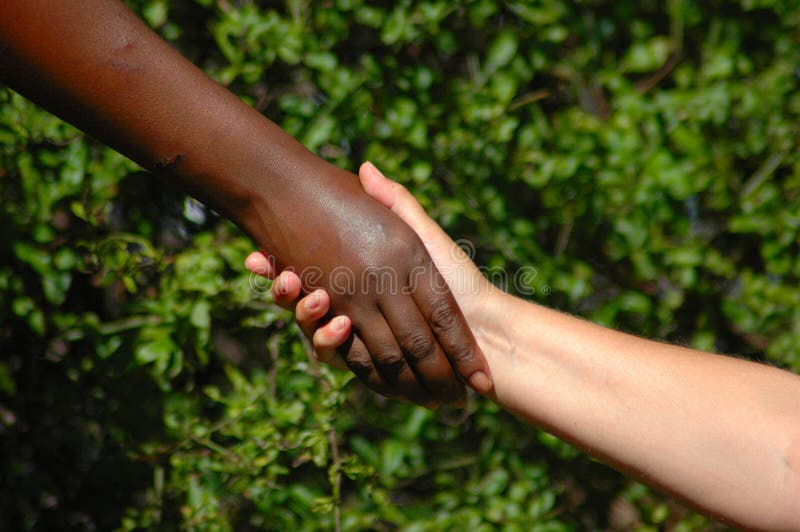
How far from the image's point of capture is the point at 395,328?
1718 mm

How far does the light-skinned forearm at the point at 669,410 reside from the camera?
147 centimetres

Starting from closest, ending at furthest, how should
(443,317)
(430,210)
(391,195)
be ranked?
(443,317) < (391,195) < (430,210)

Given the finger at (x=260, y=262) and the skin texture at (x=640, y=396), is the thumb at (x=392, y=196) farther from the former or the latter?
the finger at (x=260, y=262)

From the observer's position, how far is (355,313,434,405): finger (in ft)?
5.64

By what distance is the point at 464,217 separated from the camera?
2332mm

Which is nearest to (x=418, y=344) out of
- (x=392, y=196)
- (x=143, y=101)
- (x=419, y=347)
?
(x=419, y=347)

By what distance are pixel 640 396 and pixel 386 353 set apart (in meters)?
0.56

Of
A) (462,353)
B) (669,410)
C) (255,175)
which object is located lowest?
(669,410)

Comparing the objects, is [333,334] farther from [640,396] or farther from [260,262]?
[640,396]

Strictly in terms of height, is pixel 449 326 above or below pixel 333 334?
below

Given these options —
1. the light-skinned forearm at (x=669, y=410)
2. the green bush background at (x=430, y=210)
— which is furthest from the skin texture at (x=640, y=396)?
the green bush background at (x=430, y=210)

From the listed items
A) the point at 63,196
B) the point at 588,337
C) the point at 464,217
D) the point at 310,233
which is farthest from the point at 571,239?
the point at 63,196

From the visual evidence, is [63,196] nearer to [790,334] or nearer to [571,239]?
[571,239]

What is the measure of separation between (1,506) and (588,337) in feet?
6.06
